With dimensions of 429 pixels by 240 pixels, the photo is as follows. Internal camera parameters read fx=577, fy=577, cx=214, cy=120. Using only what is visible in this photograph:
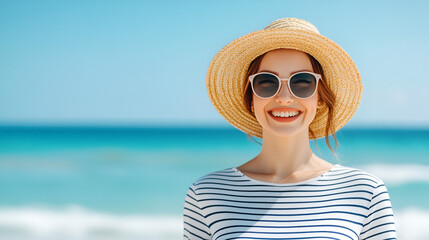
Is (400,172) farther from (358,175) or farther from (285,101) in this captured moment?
(285,101)

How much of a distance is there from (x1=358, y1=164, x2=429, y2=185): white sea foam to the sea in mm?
29

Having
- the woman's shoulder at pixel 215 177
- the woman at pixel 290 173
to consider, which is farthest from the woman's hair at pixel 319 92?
the woman's shoulder at pixel 215 177

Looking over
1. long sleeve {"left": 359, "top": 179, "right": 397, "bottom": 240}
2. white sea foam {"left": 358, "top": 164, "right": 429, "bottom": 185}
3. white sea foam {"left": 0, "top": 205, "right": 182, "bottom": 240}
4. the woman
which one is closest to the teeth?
the woman

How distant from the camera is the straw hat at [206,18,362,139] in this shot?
269cm

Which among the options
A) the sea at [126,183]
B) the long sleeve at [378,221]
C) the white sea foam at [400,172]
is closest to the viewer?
the long sleeve at [378,221]

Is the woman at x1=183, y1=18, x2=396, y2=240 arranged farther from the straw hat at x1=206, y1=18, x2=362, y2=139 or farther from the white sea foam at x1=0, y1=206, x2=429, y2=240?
the white sea foam at x1=0, y1=206, x2=429, y2=240

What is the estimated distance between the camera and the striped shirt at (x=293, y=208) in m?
2.50

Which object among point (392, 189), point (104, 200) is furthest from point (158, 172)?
point (392, 189)

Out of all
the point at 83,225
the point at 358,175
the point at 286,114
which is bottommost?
the point at 358,175

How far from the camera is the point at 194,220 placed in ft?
9.12

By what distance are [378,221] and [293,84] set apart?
0.70 meters

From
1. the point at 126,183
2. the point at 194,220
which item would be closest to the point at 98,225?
the point at 126,183

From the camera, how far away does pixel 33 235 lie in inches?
367

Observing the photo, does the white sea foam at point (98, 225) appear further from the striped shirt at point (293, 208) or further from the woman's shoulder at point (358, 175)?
the woman's shoulder at point (358, 175)
